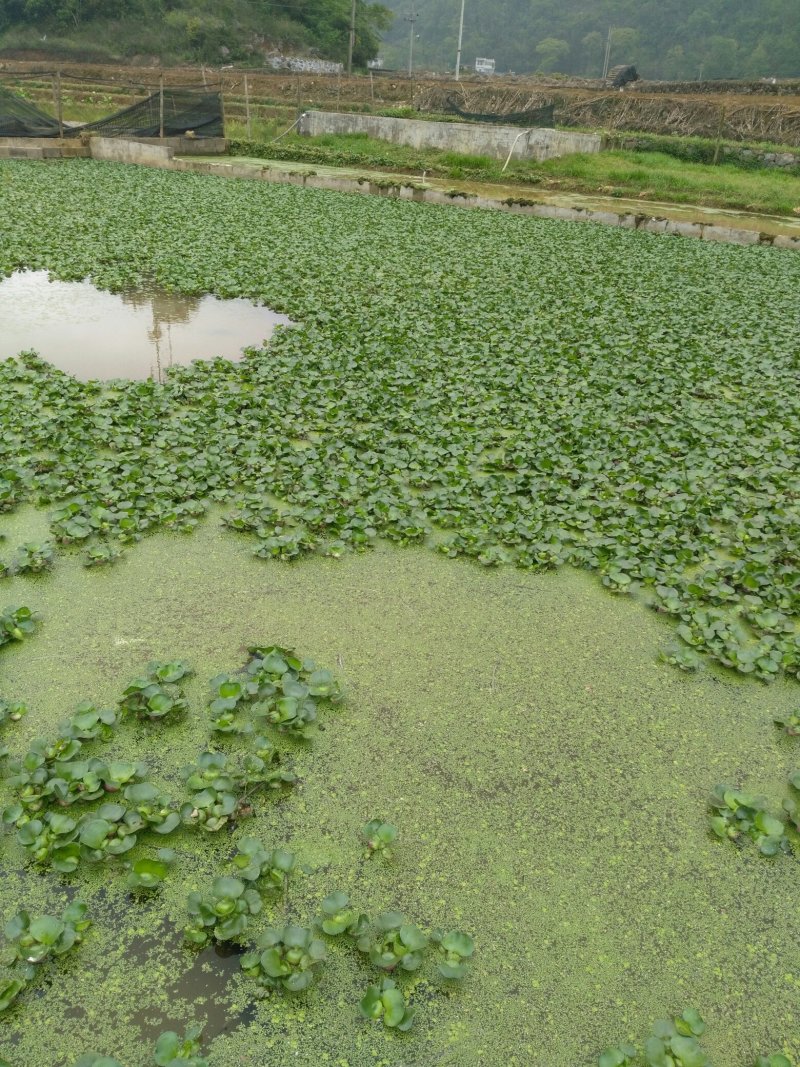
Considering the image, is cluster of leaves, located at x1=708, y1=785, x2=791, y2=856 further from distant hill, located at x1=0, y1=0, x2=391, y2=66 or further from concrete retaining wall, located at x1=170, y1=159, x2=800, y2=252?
distant hill, located at x1=0, y1=0, x2=391, y2=66

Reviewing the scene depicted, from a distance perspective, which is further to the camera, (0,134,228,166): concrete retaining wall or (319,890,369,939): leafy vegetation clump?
(0,134,228,166): concrete retaining wall

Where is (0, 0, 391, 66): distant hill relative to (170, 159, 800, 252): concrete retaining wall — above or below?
above

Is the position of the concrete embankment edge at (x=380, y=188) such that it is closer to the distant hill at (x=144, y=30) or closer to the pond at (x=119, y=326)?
the pond at (x=119, y=326)

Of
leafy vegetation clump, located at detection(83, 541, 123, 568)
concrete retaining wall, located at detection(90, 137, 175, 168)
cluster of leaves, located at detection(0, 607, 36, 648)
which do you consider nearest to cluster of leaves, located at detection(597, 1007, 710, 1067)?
cluster of leaves, located at detection(0, 607, 36, 648)

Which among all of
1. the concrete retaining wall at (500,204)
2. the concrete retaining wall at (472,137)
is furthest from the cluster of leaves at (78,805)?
the concrete retaining wall at (472,137)

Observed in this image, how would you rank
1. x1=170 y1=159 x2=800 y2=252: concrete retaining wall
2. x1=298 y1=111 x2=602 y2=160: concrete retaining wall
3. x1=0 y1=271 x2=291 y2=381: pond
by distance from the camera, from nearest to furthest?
x1=0 y1=271 x2=291 y2=381: pond, x1=170 y1=159 x2=800 y2=252: concrete retaining wall, x1=298 y1=111 x2=602 y2=160: concrete retaining wall

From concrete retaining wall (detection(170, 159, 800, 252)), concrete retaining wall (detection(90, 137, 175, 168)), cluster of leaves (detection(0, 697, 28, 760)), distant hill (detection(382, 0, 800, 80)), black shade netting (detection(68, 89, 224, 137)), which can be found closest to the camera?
cluster of leaves (detection(0, 697, 28, 760))
